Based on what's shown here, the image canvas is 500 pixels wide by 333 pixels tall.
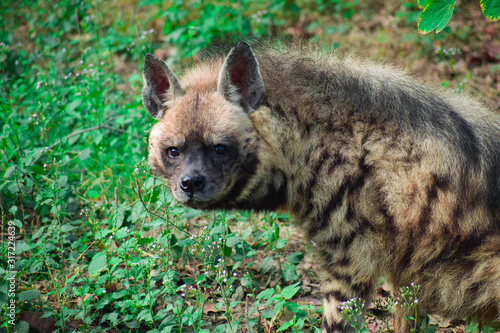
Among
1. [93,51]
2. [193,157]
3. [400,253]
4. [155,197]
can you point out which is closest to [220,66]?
[193,157]

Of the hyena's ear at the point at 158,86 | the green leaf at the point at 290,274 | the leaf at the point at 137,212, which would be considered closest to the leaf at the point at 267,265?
the green leaf at the point at 290,274

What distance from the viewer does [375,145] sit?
3.09 meters

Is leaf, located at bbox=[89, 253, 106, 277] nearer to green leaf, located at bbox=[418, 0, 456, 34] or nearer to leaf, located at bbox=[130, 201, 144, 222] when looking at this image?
leaf, located at bbox=[130, 201, 144, 222]

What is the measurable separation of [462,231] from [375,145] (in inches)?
29.4

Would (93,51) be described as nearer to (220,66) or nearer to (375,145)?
(220,66)

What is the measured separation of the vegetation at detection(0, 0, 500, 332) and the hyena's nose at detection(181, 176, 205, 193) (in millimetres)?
287

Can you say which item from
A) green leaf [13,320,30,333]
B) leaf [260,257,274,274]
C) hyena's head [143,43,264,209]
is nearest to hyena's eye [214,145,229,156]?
hyena's head [143,43,264,209]

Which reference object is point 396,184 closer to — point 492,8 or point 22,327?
point 492,8

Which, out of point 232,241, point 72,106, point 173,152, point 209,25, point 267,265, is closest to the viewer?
point 173,152

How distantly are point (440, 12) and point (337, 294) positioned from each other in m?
1.87

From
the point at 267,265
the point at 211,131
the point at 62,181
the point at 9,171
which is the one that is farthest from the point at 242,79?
the point at 9,171

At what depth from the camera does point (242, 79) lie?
3301 mm

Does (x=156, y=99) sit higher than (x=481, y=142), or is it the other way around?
(x=156, y=99)

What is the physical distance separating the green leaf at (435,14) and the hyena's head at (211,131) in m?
1.06
